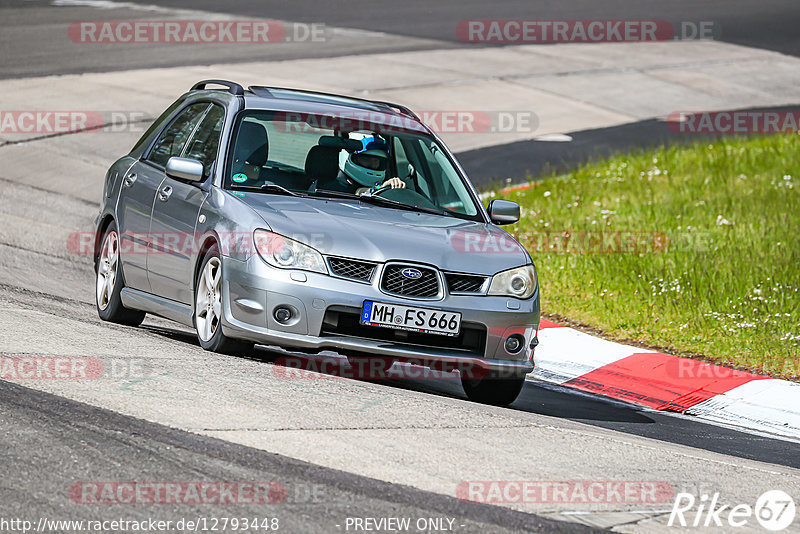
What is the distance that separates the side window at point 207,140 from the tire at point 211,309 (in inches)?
30.0

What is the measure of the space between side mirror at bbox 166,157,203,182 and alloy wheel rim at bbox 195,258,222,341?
1.94 ft

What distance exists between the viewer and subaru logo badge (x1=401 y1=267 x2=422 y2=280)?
23.9 feet

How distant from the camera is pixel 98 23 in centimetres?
2533

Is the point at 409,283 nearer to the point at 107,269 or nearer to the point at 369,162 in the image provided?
the point at 369,162

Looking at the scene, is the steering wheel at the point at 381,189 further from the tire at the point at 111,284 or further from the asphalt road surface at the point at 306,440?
the tire at the point at 111,284

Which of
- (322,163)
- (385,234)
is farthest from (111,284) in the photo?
(385,234)

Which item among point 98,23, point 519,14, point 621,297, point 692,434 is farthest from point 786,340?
point 519,14

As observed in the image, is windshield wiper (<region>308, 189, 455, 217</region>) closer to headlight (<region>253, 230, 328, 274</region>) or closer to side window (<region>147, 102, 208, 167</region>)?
headlight (<region>253, 230, 328, 274</region>)

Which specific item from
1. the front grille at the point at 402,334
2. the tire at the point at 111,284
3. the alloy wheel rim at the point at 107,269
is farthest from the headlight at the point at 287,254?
the alloy wheel rim at the point at 107,269

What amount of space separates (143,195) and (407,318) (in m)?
2.46

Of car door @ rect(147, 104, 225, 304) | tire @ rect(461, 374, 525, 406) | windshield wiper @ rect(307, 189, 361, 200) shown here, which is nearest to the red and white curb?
tire @ rect(461, 374, 525, 406)

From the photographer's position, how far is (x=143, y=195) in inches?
345

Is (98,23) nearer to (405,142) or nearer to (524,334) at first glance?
(405,142)

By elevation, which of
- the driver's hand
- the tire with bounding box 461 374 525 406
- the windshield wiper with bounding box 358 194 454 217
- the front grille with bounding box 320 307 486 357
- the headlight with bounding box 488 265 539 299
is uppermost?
the driver's hand
